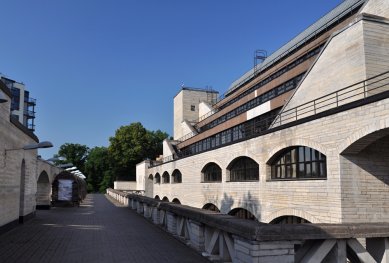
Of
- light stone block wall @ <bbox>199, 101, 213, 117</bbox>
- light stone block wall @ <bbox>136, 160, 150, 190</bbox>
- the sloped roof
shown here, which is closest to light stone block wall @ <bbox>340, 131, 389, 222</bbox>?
the sloped roof

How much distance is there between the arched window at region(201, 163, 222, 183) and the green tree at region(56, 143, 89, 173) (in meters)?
74.2

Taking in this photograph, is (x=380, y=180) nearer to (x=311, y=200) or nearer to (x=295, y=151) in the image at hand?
(x=311, y=200)

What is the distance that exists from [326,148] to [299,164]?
2635mm

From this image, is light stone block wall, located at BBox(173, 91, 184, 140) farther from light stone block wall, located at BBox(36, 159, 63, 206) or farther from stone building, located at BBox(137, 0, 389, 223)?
stone building, located at BBox(137, 0, 389, 223)

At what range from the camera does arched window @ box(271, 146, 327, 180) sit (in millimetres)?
15281

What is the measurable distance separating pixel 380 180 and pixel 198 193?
1945cm

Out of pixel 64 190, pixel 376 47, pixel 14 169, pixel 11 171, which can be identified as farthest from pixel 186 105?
pixel 11 171

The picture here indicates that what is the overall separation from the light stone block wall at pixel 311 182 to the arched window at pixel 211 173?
1.55 metres

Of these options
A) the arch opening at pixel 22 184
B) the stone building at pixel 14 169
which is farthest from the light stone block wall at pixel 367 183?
the arch opening at pixel 22 184

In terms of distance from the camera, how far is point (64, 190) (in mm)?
32469

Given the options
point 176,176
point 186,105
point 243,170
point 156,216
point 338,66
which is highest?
point 186,105

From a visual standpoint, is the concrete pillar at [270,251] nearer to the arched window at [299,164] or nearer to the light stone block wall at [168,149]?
the arched window at [299,164]

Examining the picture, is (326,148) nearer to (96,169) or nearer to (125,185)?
(125,185)

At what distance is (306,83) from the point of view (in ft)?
66.7
